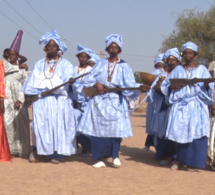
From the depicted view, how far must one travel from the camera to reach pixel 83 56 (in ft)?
33.2

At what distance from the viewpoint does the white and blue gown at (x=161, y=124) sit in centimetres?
870

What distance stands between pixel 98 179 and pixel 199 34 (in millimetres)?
24596

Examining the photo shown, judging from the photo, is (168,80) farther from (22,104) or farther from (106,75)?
(22,104)

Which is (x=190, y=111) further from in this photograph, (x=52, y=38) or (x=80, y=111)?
(x=52, y=38)

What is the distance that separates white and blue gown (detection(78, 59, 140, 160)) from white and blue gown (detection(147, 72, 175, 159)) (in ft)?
2.77

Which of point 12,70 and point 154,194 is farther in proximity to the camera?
point 12,70

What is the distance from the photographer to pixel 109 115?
7992 mm

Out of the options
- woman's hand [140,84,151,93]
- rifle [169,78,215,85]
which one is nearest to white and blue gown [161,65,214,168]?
rifle [169,78,215,85]

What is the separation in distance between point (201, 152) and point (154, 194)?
207 cm

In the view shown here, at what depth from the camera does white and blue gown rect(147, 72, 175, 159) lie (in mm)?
8703

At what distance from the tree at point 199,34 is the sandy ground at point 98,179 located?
2131 centimetres

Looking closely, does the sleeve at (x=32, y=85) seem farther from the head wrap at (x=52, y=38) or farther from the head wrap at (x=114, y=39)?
the head wrap at (x=114, y=39)

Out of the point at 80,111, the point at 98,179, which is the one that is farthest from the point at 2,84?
the point at 98,179

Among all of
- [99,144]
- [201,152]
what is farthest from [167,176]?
[99,144]
